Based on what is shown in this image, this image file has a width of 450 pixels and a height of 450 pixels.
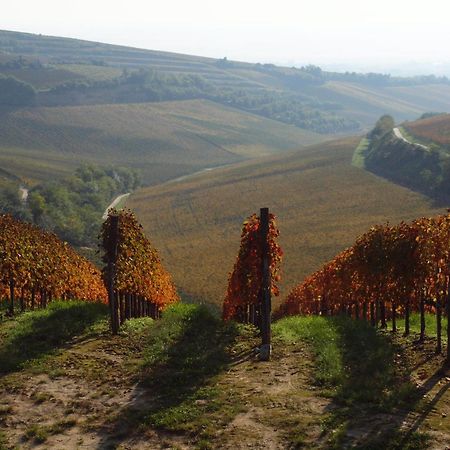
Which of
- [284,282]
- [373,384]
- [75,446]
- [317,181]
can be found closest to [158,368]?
[75,446]

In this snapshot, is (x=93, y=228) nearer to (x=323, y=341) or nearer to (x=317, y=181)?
(x=317, y=181)

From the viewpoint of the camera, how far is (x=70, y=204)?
440ft

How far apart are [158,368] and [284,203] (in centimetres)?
12542

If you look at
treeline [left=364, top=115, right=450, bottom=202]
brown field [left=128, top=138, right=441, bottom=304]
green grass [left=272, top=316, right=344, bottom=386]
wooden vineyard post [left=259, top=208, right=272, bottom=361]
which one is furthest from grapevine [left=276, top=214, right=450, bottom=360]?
treeline [left=364, top=115, right=450, bottom=202]

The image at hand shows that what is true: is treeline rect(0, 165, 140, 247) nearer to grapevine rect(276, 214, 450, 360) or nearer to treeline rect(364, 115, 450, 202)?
treeline rect(364, 115, 450, 202)

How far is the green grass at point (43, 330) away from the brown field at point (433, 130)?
144780 mm

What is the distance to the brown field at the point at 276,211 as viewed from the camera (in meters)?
98.7

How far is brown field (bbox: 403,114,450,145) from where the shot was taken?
16300 cm

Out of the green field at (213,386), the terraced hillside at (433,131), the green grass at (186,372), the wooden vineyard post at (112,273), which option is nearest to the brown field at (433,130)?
the terraced hillside at (433,131)

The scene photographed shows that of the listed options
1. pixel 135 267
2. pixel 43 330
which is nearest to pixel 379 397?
pixel 43 330

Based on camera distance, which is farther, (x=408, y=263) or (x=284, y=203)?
(x=284, y=203)

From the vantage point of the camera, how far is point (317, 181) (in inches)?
6348

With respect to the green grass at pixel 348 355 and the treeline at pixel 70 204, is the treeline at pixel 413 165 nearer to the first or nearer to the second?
the treeline at pixel 70 204

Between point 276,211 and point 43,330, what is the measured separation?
4586 inches
